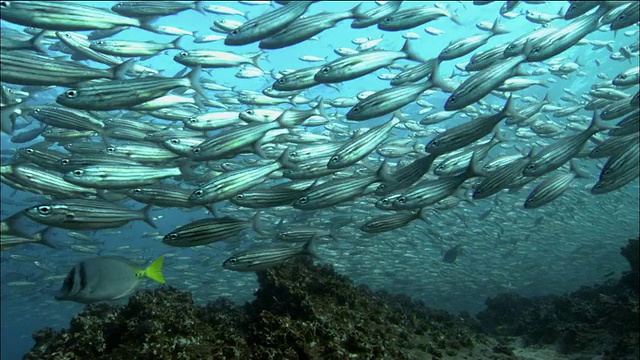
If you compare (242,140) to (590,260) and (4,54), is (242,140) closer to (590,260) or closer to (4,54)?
(4,54)

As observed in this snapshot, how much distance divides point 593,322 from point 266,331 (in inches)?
296

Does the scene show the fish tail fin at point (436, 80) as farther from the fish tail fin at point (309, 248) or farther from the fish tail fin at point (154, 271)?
the fish tail fin at point (154, 271)

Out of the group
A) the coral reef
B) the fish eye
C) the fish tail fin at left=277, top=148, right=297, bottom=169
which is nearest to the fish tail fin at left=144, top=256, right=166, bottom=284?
the fish eye

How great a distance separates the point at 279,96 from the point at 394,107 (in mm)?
4086

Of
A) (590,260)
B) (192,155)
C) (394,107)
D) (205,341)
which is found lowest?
(590,260)

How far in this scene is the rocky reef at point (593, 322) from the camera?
6730 mm

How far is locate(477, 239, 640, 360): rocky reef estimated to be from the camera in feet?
22.1

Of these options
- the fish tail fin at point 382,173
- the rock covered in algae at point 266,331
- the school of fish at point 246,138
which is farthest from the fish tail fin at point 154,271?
the fish tail fin at point 382,173

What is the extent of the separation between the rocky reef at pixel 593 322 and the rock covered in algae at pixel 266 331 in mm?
1853

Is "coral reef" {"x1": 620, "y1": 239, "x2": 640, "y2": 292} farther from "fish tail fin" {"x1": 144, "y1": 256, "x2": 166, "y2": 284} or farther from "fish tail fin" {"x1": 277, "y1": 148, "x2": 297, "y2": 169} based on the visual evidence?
"fish tail fin" {"x1": 144, "y1": 256, "x2": 166, "y2": 284}

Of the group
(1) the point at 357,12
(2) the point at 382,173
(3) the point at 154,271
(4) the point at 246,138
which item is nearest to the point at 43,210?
(3) the point at 154,271

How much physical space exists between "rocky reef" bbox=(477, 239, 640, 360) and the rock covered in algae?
1.85 metres

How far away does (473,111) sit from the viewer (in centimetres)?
1523

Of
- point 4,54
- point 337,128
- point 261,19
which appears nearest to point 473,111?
point 337,128
